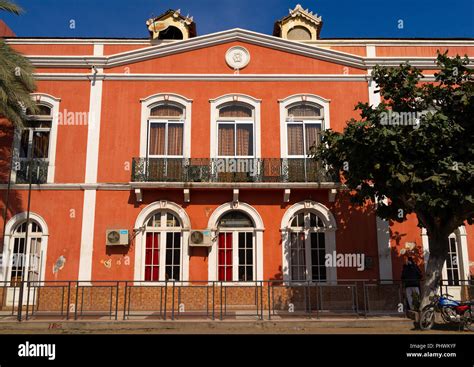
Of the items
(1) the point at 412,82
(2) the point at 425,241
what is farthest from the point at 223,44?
(2) the point at 425,241

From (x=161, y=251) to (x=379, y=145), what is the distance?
8097 millimetres

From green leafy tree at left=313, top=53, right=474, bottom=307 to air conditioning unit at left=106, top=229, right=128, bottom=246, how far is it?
722 cm

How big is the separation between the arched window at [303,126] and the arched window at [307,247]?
2330 millimetres

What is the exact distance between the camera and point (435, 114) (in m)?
12.3

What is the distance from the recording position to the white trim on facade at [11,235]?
52.3 ft

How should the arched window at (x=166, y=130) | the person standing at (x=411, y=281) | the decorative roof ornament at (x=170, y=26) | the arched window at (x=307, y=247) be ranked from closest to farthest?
1. the person standing at (x=411, y=281)
2. the arched window at (x=307, y=247)
3. the arched window at (x=166, y=130)
4. the decorative roof ornament at (x=170, y=26)

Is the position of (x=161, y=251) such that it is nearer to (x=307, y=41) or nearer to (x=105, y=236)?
(x=105, y=236)

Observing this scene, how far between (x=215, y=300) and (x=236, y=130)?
20.4 ft

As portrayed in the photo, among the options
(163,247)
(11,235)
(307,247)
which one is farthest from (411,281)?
(11,235)

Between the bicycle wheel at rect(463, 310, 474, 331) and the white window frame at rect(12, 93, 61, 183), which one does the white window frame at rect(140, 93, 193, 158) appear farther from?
the bicycle wheel at rect(463, 310, 474, 331)

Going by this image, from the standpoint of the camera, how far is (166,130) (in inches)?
684

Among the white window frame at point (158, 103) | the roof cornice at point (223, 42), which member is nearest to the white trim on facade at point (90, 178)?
the roof cornice at point (223, 42)

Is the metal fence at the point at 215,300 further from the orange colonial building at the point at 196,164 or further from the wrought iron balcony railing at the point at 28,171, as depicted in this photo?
the wrought iron balcony railing at the point at 28,171

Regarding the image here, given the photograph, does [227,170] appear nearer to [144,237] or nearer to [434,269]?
[144,237]
